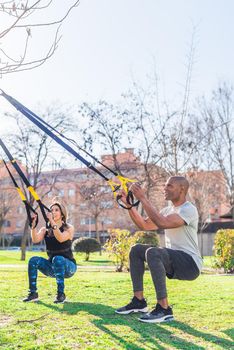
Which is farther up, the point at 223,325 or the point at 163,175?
the point at 163,175

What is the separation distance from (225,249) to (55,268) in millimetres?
9397

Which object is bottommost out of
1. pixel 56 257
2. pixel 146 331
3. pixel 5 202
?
pixel 146 331

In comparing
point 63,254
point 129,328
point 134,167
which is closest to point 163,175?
point 134,167

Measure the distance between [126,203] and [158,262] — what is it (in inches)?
23.8

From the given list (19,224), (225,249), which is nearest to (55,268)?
(225,249)

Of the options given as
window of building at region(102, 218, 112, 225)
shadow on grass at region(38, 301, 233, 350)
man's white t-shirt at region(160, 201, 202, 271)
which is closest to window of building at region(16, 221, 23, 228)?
window of building at region(102, 218, 112, 225)

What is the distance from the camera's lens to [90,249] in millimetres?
22484

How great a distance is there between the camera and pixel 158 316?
4.16 metres

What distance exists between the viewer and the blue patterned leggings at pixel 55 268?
510cm

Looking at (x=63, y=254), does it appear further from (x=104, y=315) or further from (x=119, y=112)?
(x=119, y=112)

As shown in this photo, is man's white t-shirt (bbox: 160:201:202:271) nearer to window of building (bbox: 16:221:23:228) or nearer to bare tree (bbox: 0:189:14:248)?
bare tree (bbox: 0:189:14:248)

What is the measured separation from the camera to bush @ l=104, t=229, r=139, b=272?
44.8ft

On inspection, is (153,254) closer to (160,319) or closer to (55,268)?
(160,319)

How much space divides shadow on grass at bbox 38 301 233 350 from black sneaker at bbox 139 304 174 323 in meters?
0.05
